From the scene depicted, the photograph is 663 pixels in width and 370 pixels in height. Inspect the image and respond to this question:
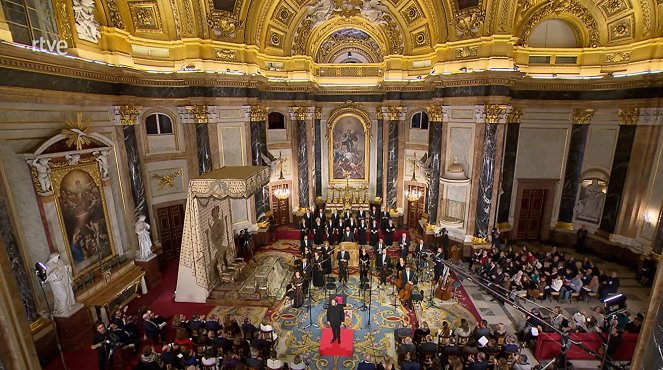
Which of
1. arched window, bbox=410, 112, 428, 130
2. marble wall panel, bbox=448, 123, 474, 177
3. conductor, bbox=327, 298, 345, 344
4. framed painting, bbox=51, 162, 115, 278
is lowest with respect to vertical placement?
conductor, bbox=327, 298, 345, 344

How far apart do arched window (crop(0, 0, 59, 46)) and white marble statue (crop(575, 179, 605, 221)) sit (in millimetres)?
20853

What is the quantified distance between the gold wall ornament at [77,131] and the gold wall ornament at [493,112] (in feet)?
45.2

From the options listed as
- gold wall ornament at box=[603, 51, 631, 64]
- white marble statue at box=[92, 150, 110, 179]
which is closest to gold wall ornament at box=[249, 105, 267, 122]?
white marble statue at box=[92, 150, 110, 179]

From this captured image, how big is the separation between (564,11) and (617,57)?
9.48ft

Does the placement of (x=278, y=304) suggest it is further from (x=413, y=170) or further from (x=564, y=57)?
(x=564, y=57)

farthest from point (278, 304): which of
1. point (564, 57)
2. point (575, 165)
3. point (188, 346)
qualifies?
point (564, 57)

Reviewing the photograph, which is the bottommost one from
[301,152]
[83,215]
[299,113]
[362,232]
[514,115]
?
[362,232]

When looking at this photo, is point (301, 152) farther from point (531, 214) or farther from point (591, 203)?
point (591, 203)

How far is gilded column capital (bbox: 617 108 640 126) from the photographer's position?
43.6 ft

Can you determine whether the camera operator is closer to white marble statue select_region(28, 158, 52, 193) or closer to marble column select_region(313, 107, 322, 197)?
white marble statue select_region(28, 158, 52, 193)

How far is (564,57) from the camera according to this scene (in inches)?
565

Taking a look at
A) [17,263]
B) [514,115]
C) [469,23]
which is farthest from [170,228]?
[514,115]

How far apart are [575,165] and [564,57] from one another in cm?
476

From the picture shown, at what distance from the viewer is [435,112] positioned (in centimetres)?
1481
